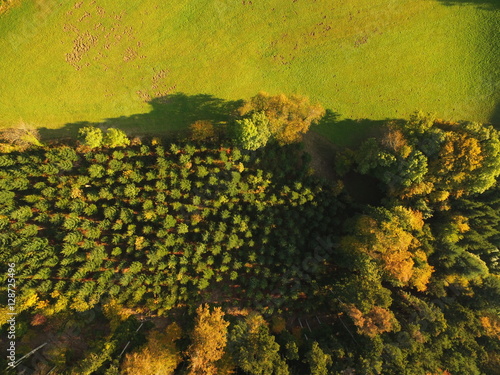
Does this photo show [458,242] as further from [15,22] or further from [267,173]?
[15,22]

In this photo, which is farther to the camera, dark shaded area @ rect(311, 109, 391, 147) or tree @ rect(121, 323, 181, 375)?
dark shaded area @ rect(311, 109, 391, 147)

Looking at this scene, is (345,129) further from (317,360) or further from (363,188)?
(317,360)

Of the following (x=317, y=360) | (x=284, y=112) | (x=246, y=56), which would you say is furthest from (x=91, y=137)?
(x=317, y=360)

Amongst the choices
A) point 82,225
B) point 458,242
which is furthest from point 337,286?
point 82,225

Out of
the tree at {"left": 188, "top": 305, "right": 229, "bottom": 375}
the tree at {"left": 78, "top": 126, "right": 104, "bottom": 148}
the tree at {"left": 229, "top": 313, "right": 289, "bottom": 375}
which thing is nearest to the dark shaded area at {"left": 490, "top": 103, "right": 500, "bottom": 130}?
the tree at {"left": 229, "top": 313, "right": 289, "bottom": 375}

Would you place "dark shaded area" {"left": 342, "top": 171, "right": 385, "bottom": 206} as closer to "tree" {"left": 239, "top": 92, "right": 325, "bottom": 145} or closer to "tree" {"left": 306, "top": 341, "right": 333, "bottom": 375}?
"tree" {"left": 239, "top": 92, "right": 325, "bottom": 145}
